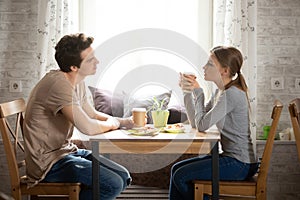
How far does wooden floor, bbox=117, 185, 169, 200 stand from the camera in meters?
3.46

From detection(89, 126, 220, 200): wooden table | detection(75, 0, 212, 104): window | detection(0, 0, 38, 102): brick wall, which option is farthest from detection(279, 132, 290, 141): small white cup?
detection(0, 0, 38, 102): brick wall

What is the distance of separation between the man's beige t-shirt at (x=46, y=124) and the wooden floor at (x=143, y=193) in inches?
41.0

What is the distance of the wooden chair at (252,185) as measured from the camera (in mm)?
2477

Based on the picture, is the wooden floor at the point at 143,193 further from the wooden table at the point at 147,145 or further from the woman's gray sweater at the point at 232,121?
the wooden table at the point at 147,145

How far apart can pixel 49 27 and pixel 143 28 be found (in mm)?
814

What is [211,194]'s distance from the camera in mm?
2486

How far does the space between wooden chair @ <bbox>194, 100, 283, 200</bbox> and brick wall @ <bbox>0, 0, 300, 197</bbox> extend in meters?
1.23

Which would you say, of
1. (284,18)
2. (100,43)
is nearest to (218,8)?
(284,18)

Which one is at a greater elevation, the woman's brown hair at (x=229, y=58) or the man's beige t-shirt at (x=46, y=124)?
the woman's brown hair at (x=229, y=58)

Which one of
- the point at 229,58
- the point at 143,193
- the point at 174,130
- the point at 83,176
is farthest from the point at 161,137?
the point at 143,193

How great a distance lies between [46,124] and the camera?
251 centimetres

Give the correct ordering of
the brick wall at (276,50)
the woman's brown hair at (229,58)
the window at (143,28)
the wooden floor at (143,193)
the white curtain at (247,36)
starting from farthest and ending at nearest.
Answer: the window at (143,28)
the brick wall at (276,50)
the white curtain at (247,36)
the wooden floor at (143,193)
the woman's brown hair at (229,58)

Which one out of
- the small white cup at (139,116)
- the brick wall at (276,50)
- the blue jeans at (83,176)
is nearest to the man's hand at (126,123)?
the small white cup at (139,116)

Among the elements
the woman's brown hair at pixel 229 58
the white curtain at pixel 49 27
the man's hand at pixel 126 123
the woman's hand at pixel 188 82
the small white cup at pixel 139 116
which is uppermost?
the white curtain at pixel 49 27
